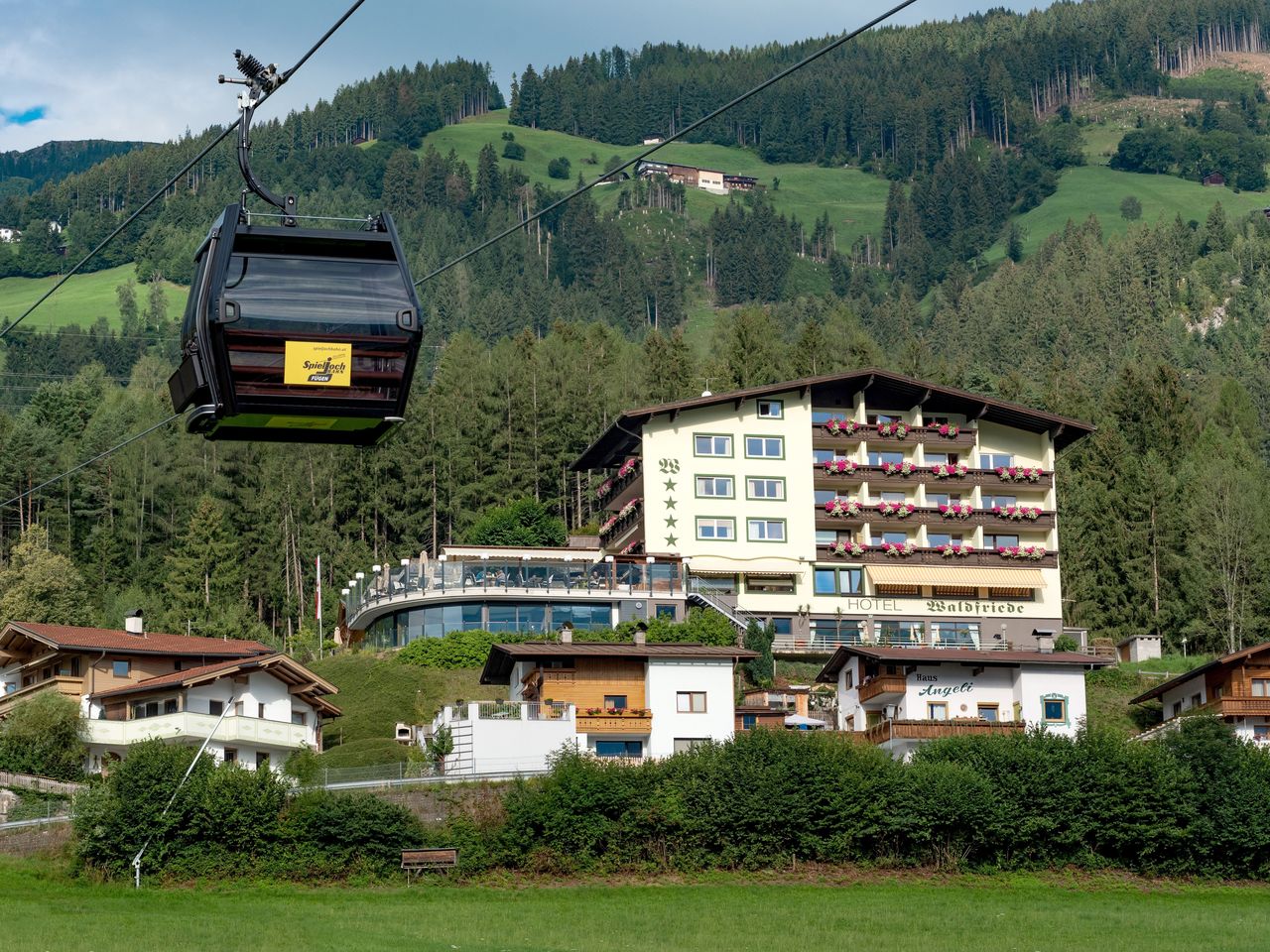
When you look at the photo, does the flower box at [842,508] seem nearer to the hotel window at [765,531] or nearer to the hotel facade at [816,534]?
the hotel facade at [816,534]

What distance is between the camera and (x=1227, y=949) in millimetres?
41562

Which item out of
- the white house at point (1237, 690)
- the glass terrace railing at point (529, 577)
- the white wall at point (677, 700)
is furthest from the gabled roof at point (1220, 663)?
the glass terrace railing at point (529, 577)

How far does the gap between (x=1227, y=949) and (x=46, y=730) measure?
120ft

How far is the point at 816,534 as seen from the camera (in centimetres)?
8138

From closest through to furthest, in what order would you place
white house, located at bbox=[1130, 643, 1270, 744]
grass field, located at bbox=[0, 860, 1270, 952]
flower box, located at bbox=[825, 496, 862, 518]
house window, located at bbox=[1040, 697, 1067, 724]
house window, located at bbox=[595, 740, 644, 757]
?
grass field, located at bbox=[0, 860, 1270, 952], house window, located at bbox=[595, 740, 644, 757], white house, located at bbox=[1130, 643, 1270, 744], house window, located at bbox=[1040, 697, 1067, 724], flower box, located at bbox=[825, 496, 862, 518]

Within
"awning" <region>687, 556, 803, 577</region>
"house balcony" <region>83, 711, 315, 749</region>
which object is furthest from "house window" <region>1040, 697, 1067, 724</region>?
"house balcony" <region>83, 711, 315, 749</region>

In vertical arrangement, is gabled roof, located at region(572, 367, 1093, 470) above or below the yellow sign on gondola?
above

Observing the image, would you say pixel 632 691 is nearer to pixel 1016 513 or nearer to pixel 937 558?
pixel 937 558

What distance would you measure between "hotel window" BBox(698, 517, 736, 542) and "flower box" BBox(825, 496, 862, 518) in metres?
4.23

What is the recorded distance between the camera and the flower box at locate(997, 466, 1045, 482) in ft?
276

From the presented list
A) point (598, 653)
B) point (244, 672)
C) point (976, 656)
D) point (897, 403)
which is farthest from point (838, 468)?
point (244, 672)

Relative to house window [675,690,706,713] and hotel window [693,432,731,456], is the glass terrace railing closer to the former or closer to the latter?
hotel window [693,432,731,456]

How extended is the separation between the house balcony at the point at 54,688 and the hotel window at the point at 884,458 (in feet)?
115

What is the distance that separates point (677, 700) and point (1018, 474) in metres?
28.6
